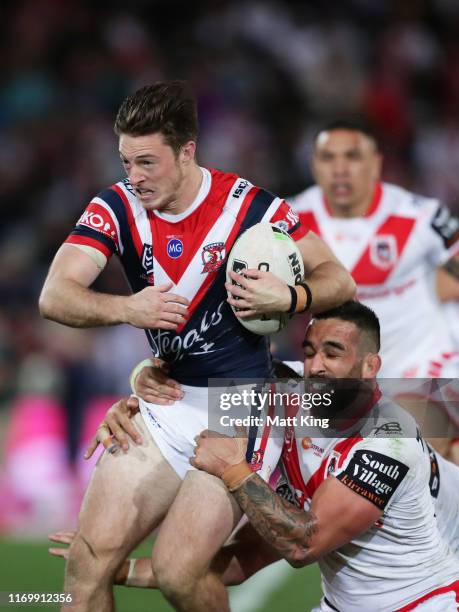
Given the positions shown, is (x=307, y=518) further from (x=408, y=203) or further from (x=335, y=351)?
(x=408, y=203)

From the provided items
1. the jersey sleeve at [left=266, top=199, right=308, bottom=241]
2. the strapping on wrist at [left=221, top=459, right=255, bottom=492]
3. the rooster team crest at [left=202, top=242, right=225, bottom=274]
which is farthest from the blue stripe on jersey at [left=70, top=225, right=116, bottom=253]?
the strapping on wrist at [left=221, top=459, right=255, bottom=492]

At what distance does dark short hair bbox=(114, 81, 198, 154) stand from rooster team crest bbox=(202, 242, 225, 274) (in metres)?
0.45

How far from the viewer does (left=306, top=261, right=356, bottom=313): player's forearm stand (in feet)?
15.0

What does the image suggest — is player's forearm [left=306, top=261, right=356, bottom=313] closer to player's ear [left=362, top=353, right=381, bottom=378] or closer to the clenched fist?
player's ear [left=362, top=353, right=381, bottom=378]

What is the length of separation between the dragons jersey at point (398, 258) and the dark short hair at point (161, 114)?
258cm

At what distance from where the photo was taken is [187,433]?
4.73 m

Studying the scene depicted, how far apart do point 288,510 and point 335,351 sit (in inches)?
31.3

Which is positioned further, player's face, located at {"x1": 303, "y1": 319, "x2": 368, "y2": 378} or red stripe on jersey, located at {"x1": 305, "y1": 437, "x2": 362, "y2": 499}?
player's face, located at {"x1": 303, "y1": 319, "x2": 368, "y2": 378}

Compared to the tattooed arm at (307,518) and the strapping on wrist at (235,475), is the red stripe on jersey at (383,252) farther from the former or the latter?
the strapping on wrist at (235,475)

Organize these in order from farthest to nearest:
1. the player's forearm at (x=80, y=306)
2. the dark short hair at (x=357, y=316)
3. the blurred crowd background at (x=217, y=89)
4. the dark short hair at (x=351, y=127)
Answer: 1. the blurred crowd background at (x=217, y=89)
2. the dark short hair at (x=351, y=127)
3. the dark short hair at (x=357, y=316)
4. the player's forearm at (x=80, y=306)

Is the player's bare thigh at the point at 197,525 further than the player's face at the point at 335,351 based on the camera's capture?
No

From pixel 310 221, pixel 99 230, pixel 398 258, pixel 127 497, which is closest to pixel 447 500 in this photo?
pixel 127 497

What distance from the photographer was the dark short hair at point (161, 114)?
14.7 feet

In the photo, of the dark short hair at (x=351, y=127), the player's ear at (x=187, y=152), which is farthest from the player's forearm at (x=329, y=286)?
the dark short hair at (x=351, y=127)
